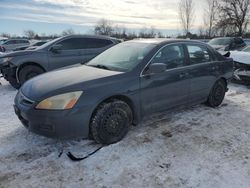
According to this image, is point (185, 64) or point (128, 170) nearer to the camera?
point (128, 170)

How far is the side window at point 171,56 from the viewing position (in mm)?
3969

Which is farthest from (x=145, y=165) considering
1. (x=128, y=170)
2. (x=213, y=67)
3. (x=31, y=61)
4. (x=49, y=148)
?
(x=31, y=61)

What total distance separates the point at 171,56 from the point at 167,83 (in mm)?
527

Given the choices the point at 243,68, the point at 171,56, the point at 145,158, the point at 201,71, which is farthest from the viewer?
the point at 243,68

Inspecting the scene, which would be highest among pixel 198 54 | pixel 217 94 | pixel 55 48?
pixel 55 48

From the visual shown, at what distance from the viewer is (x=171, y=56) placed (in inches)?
165

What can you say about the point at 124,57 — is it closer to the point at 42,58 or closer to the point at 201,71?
the point at 201,71

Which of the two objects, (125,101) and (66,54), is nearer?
(125,101)

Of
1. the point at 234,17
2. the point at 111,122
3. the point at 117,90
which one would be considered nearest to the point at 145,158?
the point at 111,122

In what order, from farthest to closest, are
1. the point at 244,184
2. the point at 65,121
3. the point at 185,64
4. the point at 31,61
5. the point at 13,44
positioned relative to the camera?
the point at 13,44 < the point at 31,61 < the point at 185,64 < the point at 65,121 < the point at 244,184

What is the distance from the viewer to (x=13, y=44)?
68.6 feet

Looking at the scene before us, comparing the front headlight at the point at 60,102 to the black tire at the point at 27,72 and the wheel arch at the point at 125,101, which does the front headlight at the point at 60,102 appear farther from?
the black tire at the point at 27,72

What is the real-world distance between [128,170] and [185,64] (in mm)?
2278

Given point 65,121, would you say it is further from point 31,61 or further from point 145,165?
point 31,61
